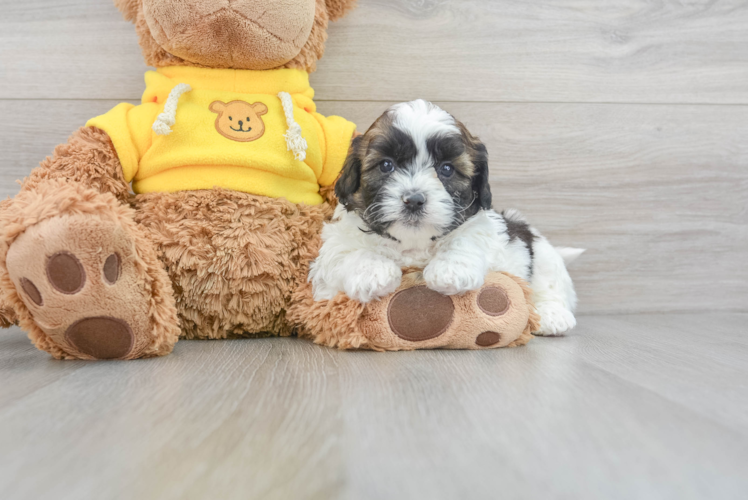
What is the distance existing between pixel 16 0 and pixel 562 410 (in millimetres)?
2200

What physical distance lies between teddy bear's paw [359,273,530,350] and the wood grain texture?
0.06 meters

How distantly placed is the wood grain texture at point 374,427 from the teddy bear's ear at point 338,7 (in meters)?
1.13

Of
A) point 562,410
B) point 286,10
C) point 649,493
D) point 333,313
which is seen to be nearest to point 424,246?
point 333,313

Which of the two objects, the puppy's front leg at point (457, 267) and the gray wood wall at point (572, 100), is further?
the gray wood wall at point (572, 100)

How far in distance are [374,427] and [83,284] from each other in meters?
0.72

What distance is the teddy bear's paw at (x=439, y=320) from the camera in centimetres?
137

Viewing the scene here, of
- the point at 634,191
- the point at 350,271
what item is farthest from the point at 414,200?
the point at 634,191

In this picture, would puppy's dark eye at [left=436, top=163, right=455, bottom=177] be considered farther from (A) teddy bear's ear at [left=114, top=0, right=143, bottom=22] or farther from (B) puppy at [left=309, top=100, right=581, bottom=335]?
(A) teddy bear's ear at [left=114, top=0, right=143, bottom=22]

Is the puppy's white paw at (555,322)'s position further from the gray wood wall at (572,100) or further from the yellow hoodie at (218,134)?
the yellow hoodie at (218,134)

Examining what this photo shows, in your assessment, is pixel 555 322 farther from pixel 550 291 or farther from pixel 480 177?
pixel 480 177

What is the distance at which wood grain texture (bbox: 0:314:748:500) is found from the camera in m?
0.66

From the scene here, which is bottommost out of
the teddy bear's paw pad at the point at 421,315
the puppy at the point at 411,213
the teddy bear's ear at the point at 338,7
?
the teddy bear's paw pad at the point at 421,315

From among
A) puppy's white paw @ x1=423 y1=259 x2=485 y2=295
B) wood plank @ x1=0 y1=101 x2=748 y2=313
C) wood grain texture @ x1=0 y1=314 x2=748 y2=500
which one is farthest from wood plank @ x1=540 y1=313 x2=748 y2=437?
puppy's white paw @ x1=423 y1=259 x2=485 y2=295

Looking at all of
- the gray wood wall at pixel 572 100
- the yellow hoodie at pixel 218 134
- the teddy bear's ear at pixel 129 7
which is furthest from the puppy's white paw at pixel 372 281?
the teddy bear's ear at pixel 129 7
